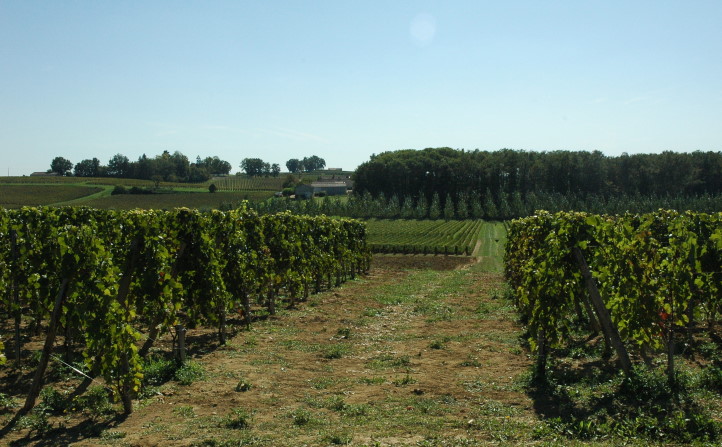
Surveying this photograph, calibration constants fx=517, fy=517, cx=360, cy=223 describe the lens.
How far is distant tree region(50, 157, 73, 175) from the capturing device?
131125 millimetres

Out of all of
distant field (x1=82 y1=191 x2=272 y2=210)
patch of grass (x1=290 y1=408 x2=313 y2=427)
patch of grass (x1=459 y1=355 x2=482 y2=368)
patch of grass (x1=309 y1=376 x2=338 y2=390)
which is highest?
distant field (x1=82 y1=191 x2=272 y2=210)

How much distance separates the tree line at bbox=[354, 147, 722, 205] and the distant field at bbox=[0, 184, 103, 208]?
189 ft

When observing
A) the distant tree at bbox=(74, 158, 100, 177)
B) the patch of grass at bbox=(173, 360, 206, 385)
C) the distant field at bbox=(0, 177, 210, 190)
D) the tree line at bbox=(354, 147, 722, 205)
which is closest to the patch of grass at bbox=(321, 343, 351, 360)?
the patch of grass at bbox=(173, 360, 206, 385)

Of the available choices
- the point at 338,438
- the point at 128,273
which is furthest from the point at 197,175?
the point at 338,438

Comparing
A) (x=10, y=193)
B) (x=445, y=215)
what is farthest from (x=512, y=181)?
(x=10, y=193)

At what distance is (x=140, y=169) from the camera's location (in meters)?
122

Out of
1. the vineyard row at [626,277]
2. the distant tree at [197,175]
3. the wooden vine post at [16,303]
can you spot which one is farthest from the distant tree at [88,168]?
the vineyard row at [626,277]

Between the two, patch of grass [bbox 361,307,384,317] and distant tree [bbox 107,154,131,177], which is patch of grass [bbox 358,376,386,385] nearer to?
patch of grass [bbox 361,307,384,317]

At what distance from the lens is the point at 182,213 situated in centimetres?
1183

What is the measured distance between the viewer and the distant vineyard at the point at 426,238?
180 feet

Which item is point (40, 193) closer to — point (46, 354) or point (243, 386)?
point (46, 354)

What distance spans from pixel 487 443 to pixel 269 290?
41.5 ft

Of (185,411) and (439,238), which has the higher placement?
(185,411)

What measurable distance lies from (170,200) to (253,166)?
10092 centimetres
